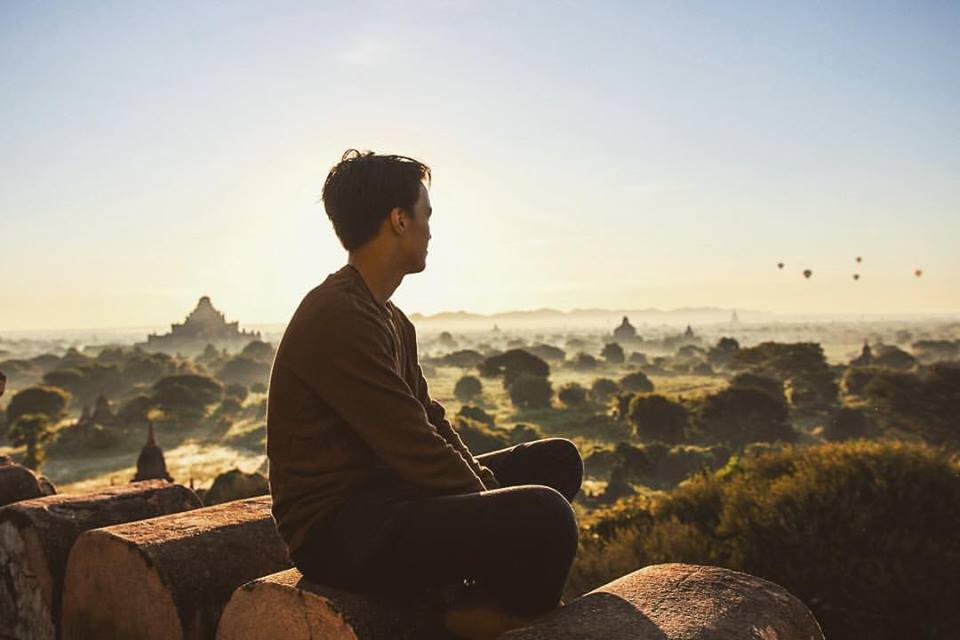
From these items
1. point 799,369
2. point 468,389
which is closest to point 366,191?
point 799,369

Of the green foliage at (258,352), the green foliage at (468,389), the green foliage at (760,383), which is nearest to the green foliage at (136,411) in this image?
the green foliage at (468,389)

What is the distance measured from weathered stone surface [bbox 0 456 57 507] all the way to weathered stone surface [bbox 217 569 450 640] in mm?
2437

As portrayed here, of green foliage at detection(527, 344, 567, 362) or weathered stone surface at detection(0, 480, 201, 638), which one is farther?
green foliage at detection(527, 344, 567, 362)

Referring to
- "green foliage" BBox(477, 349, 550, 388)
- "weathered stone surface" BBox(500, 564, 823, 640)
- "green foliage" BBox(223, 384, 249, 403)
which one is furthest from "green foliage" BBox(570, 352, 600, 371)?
"weathered stone surface" BBox(500, 564, 823, 640)

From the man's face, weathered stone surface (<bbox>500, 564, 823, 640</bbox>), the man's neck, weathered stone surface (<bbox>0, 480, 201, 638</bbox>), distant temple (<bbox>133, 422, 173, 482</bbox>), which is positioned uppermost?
the man's face

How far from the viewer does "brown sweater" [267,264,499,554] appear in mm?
2137

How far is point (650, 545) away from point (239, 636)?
17.8ft

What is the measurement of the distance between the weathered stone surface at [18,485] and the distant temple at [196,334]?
147418 mm

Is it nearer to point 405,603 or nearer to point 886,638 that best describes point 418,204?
point 405,603

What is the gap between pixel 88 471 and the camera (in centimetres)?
3133

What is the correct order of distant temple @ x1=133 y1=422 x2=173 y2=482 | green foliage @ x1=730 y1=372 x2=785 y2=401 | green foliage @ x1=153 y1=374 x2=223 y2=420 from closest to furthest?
distant temple @ x1=133 y1=422 x2=173 y2=482, green foliage @ x1=730 y1=372 x2=785 y2=401, green foliage @ x1=153 y1=374 x2=223 y2=420

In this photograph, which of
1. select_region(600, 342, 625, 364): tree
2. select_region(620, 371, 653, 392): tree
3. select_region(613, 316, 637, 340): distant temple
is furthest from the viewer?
select_region(613, 316, 637, 340): distant temple

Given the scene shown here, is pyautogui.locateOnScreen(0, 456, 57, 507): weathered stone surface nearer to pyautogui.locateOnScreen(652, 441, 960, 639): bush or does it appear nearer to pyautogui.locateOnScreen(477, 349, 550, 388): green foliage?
pyautogui.locateOnScreen(652, 441, 960, 639): bush

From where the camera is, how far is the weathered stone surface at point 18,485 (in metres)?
4.04
